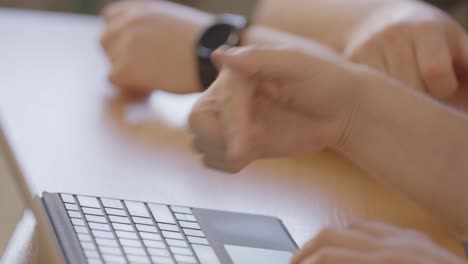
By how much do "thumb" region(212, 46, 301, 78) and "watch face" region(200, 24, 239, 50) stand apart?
0.95 ft

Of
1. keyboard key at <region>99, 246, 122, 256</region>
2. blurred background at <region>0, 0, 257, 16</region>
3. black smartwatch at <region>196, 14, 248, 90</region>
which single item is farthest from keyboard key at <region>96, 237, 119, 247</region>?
blurred background at <region>0, 0, 257, 16</region>

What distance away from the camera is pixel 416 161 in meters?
0.65

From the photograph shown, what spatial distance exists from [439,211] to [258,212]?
147mm

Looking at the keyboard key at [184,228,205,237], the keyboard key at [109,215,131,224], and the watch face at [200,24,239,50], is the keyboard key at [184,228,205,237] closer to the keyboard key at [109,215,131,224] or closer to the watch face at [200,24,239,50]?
the keyboard key at [109,215,131,224]

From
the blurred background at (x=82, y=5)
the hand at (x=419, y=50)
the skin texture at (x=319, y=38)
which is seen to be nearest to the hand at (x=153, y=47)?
the skin texture at (x=319, y=38)

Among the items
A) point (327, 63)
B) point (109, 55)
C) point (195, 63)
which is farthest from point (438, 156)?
point (109, 55)

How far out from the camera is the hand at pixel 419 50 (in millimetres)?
764

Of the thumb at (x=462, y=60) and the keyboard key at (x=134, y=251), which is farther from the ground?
the thumb at (x=462, y=60)

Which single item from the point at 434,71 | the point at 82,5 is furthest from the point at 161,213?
the point at 82,5

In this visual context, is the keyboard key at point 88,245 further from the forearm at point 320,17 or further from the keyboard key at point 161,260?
the forearm at point 320,17

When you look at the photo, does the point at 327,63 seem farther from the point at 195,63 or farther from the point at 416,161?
the point at 195,63

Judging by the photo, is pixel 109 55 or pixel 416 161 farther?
pixel 109 55

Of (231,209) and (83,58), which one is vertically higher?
(83,58)

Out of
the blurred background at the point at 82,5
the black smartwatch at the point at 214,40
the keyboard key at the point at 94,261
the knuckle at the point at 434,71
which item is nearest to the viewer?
the keyboard key at the point at 94,261
